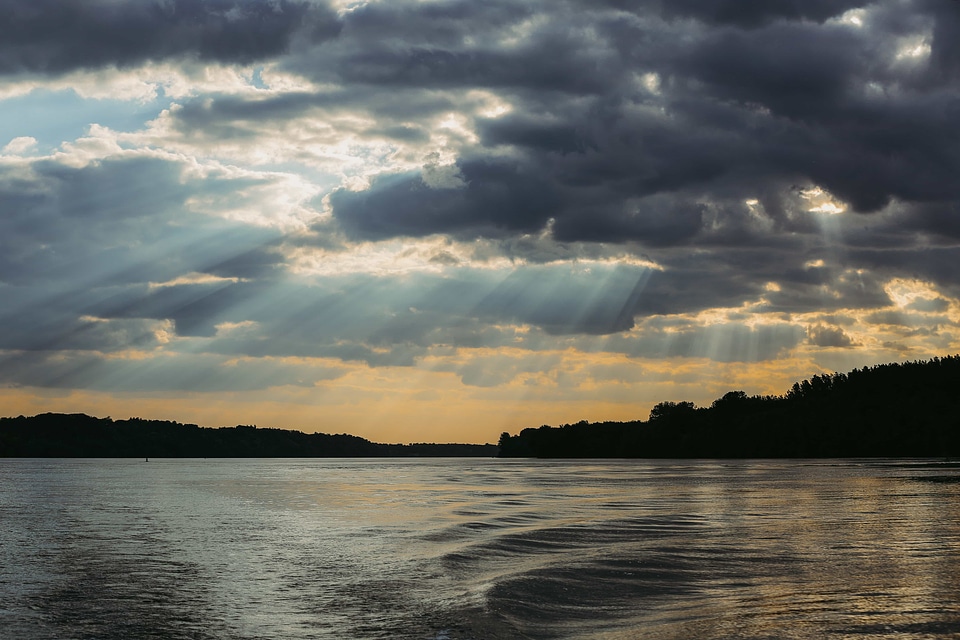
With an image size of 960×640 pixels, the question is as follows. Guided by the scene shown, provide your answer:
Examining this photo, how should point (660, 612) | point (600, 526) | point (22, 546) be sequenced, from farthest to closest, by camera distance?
point (600, 526)
point (22, 546)
point (660, 612)

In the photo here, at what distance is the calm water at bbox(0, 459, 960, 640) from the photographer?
17.9 meters

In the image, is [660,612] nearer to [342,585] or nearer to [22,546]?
[342,585]

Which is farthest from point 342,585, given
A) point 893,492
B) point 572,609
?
point 893,492

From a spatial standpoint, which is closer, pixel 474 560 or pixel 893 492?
pixel 474 560

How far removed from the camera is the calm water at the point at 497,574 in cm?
1791

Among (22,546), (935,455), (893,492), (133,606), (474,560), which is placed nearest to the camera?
(133,606)

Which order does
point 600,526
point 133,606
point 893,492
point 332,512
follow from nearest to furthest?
point 133,606
point 600,526
point 332,512
point 893,492

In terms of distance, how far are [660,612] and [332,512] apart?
36.2 m

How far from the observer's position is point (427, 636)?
1708cm

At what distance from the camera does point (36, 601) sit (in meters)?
22.0

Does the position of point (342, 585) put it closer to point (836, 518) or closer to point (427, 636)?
point (427, 636)

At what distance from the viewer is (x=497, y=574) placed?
82.5 feet

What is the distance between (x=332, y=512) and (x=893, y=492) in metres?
35.8

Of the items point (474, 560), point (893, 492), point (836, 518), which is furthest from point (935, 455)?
point (474, 560)
